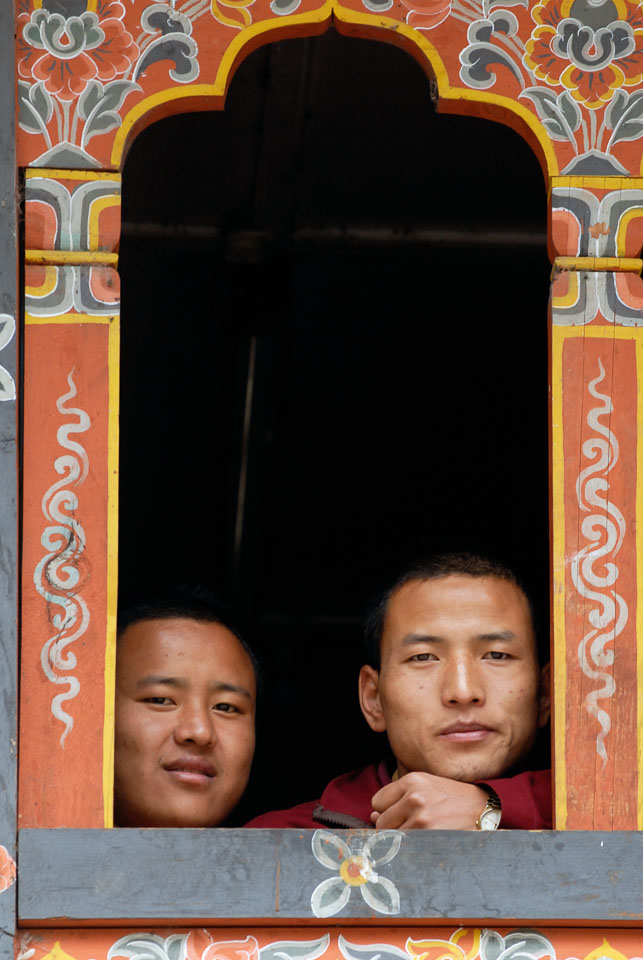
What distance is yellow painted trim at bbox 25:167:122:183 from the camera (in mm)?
A: 3119

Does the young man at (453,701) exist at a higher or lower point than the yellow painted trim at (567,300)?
lower

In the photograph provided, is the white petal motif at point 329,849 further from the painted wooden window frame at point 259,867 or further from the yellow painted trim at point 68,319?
the yellow painted trim at point 68,319

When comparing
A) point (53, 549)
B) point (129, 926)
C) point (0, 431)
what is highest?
point (0, 431)

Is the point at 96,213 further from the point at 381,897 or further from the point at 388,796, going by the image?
the point at 381,897

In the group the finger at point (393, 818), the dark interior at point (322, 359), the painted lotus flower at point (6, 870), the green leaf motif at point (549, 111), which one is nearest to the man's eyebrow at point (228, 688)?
the finger at point (393, 818)

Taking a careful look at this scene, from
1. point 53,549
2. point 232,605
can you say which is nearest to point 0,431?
point 53,549

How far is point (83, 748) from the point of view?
2.90 metres

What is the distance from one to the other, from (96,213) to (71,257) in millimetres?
89

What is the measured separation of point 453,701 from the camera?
3240 millimetres

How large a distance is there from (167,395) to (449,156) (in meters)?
1.28

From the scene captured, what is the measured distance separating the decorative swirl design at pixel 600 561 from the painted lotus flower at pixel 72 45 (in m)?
1.00

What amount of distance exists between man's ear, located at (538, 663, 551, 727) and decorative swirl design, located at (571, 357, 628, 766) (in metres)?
0.40

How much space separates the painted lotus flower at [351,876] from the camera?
2824mm

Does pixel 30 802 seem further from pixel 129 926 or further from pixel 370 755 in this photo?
pixel 370 755
